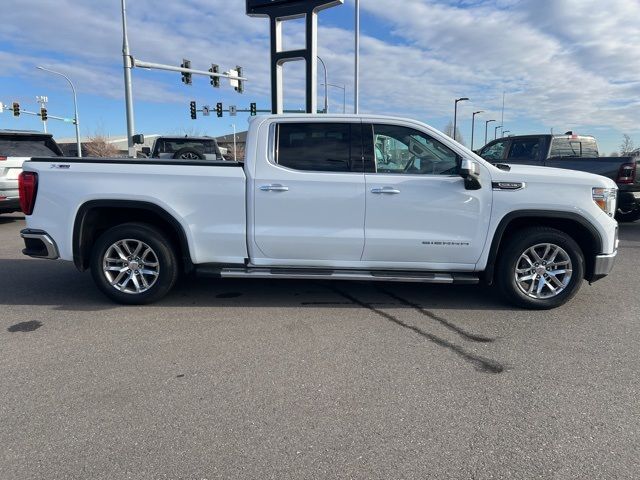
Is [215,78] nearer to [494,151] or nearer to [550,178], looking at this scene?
[494,151]

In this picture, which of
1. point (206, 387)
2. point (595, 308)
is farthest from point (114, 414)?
point (595, 308)

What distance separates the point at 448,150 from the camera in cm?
479

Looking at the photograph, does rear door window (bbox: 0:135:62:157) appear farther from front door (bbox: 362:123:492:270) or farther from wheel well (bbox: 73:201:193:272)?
front door (bbox: 362:123:492:270)

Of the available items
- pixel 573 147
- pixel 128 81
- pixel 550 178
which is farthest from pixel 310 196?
pixel 128 81

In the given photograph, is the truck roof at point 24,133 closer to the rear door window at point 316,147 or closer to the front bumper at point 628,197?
the rear door window at point 316,147

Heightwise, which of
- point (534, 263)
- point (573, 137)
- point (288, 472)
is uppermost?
point (573, 137)

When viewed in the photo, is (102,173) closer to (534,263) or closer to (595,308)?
(534,263)

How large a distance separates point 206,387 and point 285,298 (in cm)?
206

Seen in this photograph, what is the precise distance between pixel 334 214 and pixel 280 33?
10.4m

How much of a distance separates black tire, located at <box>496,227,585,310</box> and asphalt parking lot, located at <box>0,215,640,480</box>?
17cm

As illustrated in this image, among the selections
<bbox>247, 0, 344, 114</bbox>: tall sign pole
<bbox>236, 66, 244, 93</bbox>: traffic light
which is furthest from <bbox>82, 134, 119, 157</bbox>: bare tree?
<bbox>247, 0, 344, 114</bbox>: tall sign pole

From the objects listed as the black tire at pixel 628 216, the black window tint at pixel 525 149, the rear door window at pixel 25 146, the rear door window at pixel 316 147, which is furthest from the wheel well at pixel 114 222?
the black tire at pixel 628 216

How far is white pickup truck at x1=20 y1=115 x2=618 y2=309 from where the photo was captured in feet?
15.5

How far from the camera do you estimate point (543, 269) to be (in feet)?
16.1
